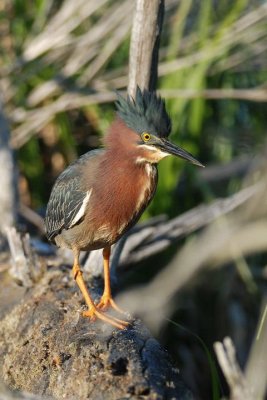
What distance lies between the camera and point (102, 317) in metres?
3.31

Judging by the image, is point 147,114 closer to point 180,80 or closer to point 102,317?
point 102,317

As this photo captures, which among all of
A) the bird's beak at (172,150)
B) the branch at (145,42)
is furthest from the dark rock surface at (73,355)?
the branch at (145,42)

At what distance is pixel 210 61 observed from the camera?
5.51 metres

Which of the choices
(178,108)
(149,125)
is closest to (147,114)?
(149,125)

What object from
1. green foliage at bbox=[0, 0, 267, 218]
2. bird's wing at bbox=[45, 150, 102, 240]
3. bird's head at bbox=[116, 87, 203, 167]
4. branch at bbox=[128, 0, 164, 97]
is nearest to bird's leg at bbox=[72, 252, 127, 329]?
bird's wing at bbox=[45, 150, 102, 240]

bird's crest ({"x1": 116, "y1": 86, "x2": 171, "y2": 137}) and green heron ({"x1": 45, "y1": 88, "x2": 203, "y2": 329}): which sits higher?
bird's crest ({"x1": 116, "y1": 86, "x2": 171, "y2": 137})

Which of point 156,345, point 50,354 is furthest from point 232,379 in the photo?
point 50,354

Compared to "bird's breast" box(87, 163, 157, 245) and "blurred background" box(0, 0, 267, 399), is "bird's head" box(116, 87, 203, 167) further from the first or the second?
"blurred background" box(0, 0, 267, 399)

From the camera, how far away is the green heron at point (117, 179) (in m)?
3.46

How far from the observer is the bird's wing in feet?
12.2

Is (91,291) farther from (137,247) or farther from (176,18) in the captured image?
(176,18)

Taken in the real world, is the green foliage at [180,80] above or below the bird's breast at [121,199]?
below

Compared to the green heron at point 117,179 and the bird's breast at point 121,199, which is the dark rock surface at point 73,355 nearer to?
the green heron at point 117,179

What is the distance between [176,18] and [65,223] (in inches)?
103
